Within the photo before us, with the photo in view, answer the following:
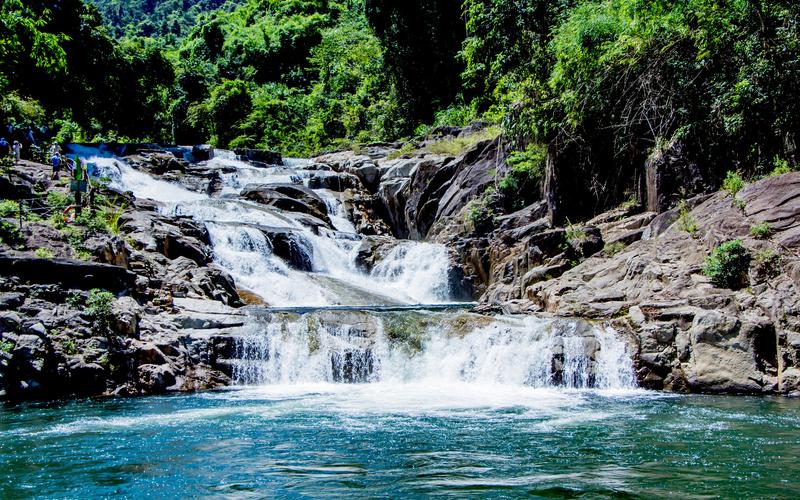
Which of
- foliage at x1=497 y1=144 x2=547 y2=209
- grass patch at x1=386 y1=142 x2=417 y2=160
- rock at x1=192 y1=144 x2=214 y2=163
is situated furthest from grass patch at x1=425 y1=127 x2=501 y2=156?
rock at x1=192 y1=144 x2=214 y2=163

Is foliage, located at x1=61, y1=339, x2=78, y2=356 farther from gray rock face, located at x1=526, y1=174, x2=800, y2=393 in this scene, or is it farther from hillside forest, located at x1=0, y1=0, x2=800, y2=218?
gray rock face, located at x1=526, y1=174, x2=800, y2=393

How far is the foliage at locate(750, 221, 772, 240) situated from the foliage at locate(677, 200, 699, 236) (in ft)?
5.24

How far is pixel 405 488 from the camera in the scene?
5570 millimetres

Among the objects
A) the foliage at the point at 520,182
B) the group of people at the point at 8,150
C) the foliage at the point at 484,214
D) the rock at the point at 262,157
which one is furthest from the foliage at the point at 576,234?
the rock at the point at 262,157

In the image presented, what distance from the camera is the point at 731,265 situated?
39.5 feet

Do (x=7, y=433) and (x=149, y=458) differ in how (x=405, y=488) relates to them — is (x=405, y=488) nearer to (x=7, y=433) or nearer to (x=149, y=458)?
(x=149, y=458)

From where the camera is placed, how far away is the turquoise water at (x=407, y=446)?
568 centimetres

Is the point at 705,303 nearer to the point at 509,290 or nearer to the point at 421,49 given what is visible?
the point at 509,290

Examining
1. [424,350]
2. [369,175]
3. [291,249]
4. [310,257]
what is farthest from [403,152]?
[424,350]

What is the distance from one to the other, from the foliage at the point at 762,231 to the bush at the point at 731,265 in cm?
57

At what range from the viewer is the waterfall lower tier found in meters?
11.9

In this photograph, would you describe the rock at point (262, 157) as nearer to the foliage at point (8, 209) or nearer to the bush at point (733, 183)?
the foliage at point (8, 209)

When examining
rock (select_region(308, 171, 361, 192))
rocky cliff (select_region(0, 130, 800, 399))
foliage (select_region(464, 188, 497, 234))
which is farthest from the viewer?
rock (select_region(308, 171, 361, 192))

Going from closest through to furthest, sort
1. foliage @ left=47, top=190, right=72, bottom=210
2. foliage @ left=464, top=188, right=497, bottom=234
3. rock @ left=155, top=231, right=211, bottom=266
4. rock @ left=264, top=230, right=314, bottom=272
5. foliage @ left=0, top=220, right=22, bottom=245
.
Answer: foliage @ left=0, top=220, right=22, bottom=245
foliage @ left=47, top=190, right=72, bottom=210
rock @ left=155, top=231, right=211, bottom=266
rock @ left=264, top=230, right=314, bottom=272
foliage @ left=464, top=188, right=497, bottom=234
